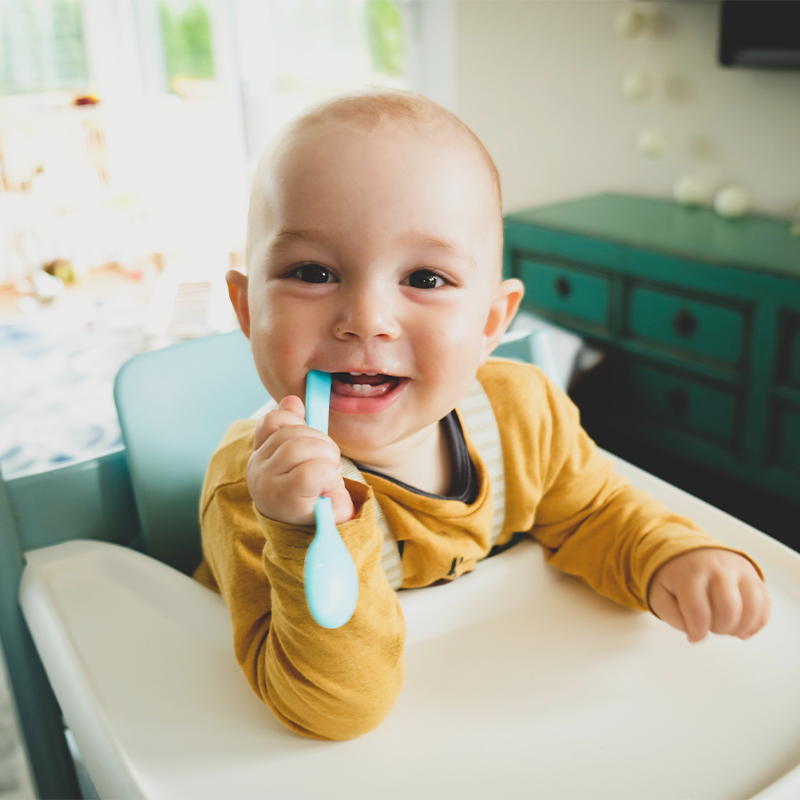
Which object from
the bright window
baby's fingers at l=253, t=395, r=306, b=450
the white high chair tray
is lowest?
the white high chair tray

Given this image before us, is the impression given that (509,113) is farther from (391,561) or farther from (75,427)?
(391,561)

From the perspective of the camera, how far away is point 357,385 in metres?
0.51

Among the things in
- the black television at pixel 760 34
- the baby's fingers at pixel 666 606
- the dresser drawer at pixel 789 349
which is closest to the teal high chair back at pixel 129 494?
the baby's fingers at pixel 666 606

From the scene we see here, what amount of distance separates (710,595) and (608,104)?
5.85 feet

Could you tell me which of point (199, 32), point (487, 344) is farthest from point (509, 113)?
point (199, 32)

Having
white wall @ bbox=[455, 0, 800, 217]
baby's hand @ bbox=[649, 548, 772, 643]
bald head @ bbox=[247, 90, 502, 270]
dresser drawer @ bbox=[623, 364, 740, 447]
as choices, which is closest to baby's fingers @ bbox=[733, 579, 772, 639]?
baby's hand @ bbox=[649, 548, 772, 643]

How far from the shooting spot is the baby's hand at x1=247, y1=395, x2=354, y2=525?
0.43 m

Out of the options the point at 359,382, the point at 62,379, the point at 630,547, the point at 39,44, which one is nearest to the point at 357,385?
the point at 359,382

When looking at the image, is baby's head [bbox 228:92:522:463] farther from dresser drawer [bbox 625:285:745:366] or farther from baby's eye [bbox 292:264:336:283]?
dresser drawer [bbox 625:285:745:366]

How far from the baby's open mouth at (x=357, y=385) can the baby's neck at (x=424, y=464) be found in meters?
0.13

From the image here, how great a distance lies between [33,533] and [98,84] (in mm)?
4736

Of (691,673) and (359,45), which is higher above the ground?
(359,45)

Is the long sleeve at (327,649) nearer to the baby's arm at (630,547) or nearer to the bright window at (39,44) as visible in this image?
the baby's arm at (630,547)

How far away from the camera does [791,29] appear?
158cm
